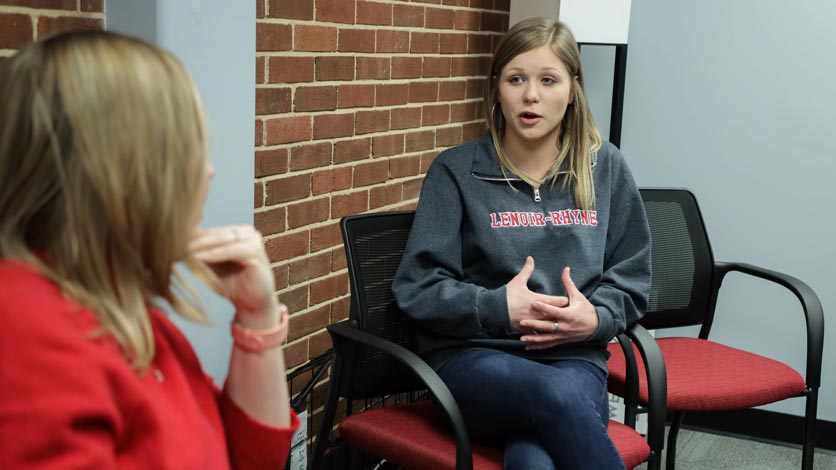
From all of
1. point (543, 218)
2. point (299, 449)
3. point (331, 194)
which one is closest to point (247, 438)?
point (543, 218)

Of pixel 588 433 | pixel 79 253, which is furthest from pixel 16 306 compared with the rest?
pixel 588 433

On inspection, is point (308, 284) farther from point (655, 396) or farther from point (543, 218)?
point (655, 396)

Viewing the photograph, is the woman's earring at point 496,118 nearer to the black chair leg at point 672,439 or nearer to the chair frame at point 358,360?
the chair frame at point 358,360

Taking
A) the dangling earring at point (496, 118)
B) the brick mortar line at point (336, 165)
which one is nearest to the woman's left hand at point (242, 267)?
the brick mortar line at point (336, 165)

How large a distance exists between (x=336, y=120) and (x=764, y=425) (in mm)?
2092

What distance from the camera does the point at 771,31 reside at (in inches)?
131

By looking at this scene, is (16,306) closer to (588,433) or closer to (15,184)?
(15,184)

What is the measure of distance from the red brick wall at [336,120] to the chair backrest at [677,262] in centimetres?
82

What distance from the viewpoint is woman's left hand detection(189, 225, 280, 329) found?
3.61 feet

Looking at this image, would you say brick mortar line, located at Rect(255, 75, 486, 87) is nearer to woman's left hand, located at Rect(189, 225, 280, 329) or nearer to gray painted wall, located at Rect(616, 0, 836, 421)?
gray painted wall, located at Rect(616, 0, 836, 421)

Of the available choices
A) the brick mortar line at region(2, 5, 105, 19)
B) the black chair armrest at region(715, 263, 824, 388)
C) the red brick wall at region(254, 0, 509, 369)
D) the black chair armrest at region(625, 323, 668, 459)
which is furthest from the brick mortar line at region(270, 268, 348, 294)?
the black chair armrest at region(715, 263, 824, 388)

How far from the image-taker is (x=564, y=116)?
2.30 metres

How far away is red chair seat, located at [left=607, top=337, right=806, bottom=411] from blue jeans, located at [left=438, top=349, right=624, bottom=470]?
1.39ft

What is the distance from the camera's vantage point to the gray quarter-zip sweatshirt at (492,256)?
2.08 m
